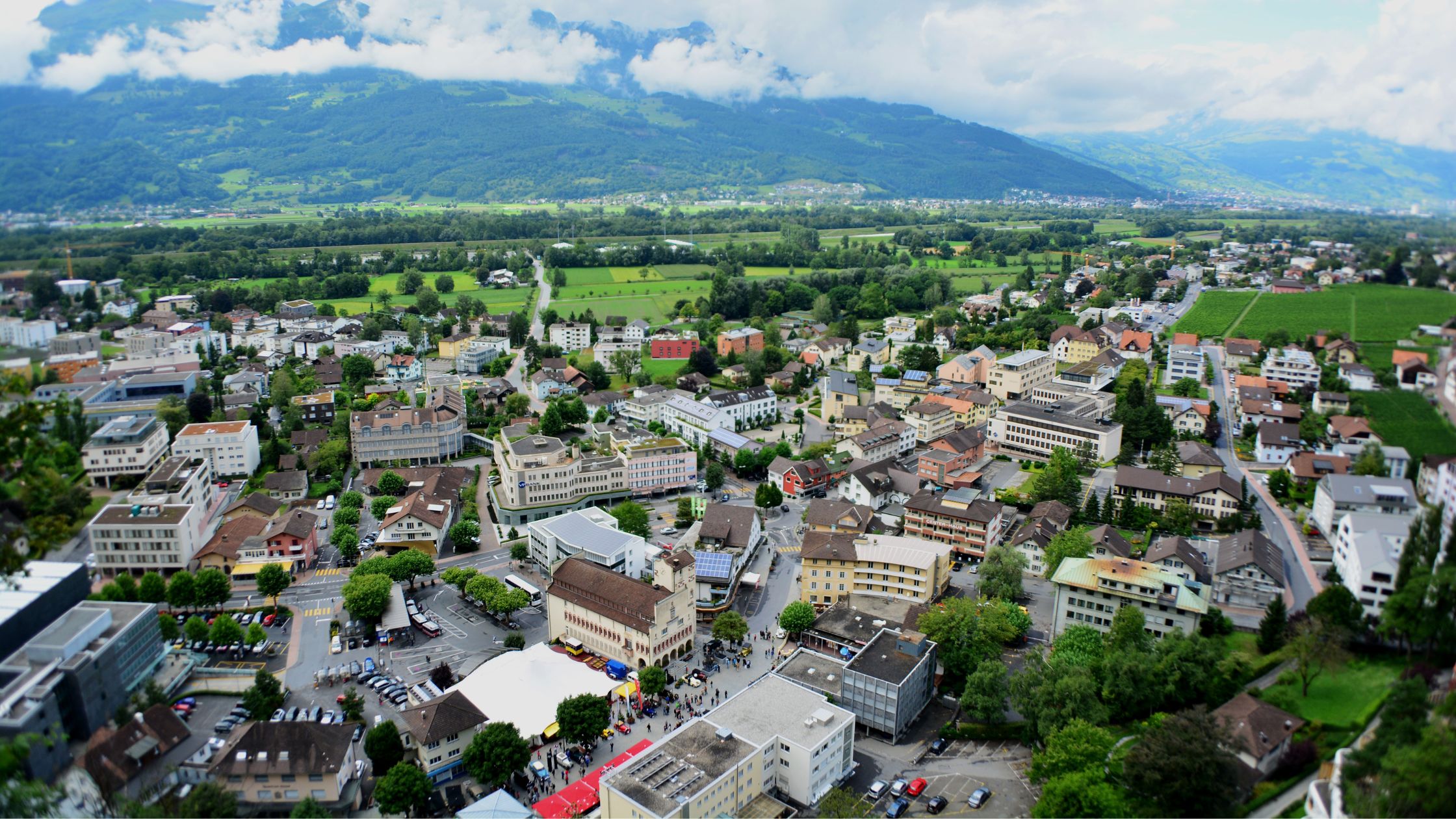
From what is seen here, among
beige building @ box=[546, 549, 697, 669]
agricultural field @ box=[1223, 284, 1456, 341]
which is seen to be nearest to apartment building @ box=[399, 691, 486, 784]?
beige building @ box=[546, 549, 697, 669]

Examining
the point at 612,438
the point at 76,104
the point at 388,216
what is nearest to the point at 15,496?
the point at 612,438

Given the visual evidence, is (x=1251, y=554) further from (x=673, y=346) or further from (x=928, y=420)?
(x=673, y=346)

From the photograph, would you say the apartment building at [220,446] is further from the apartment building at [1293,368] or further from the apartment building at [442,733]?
the apartment building at [1293,368]

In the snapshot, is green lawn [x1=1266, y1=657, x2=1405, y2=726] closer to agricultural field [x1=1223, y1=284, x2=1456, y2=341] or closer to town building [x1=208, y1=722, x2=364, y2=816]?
agricultural field [x1=1223, y1=284, x2=1456, y2=341]

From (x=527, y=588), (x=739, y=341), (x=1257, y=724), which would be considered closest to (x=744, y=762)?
(x=1257, y=724)

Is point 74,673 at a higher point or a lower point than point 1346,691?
lower

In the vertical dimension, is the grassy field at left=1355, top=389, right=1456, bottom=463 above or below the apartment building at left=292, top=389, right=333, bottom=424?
above

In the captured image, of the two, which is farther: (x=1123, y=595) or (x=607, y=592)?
(x=607, y=592)
